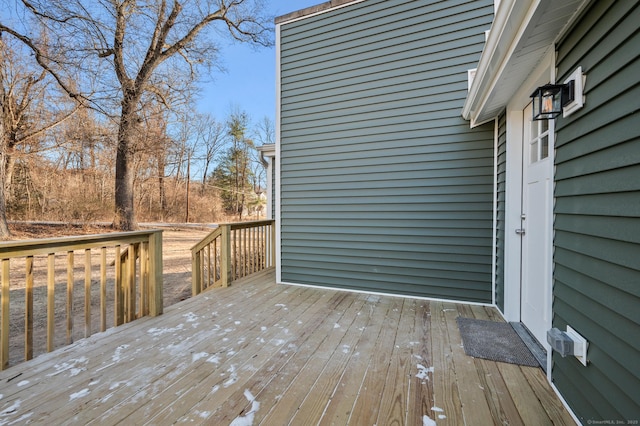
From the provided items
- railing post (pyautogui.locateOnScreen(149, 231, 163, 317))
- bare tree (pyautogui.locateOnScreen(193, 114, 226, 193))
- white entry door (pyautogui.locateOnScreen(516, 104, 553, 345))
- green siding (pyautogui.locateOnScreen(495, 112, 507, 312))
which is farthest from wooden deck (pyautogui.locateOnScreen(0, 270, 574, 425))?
bare tree (pyautogui.locateOnScreen(193, 114, 226, 193))

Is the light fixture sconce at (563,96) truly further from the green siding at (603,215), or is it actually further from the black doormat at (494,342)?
the black doormat at (494,342)

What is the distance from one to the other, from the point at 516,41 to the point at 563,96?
417 millimetres

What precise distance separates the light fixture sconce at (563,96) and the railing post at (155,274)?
10.4 ft

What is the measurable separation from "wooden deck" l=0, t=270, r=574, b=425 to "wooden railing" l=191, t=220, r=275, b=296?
3.88 ft

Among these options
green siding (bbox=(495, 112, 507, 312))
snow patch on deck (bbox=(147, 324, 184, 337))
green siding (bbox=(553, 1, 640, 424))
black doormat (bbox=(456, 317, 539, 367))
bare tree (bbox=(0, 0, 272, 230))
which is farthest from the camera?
bare tree (bbox=(0, 0, 272, 230))

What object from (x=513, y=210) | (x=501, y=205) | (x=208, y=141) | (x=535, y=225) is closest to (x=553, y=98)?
(x=535, y=225)

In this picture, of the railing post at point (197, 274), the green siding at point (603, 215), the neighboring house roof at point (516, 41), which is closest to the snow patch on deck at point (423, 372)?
the green siding at point (603, 215)

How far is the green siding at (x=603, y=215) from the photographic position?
1.09 meters

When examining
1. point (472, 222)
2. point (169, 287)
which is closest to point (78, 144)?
point (169, 287)

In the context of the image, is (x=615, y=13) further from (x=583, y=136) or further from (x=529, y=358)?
(x=529, y=358)

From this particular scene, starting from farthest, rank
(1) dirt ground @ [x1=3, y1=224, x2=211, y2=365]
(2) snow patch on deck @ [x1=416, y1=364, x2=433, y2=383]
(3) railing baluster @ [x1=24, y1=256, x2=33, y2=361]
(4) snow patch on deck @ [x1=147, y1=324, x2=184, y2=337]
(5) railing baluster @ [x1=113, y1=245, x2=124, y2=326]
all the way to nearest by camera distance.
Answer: (1) dirt ground @ [x1=3, y1=224, x2=211, y2=365]
(5) railing baluster @ [x1=113, y1=245, x2=124, y2=326]
(4) snow patch on deck @ [x1=147, y1=324, x2=184, y2=337]
(3) railing baluster @ [x1=24, y1=256, x2=33, y2=361]
(2) snow patch on deck @ [x1=416, y1=364, x2=433, y2=383]

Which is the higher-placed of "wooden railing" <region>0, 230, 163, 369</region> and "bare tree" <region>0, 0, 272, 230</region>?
"bare tree" <region>0, 0, 272, 230</region>

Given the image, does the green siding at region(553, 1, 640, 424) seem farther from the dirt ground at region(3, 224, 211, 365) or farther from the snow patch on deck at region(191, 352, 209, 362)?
the dirt ground at region(3, 224, 211, 365)

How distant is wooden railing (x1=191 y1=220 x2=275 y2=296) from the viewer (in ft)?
12.8
